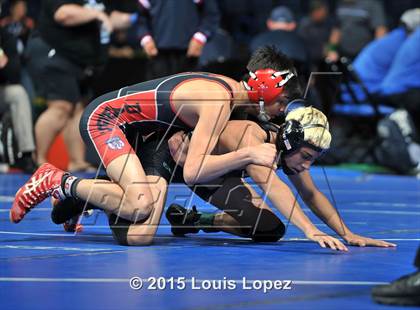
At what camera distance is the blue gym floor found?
3.82 m

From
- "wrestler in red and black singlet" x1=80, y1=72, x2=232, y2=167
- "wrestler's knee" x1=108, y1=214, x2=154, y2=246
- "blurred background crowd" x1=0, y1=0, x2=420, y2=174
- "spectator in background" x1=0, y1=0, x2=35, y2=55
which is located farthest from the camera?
"spectator in background" x1=0, y1=0, x2=35, y2=55

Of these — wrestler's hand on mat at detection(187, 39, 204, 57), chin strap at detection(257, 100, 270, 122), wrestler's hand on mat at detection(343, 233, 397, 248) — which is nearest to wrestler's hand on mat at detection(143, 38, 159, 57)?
wrestler's hand on mat at detection(187, 39, 204, 57)

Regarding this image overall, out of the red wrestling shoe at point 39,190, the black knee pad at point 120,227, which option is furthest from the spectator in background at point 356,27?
the black knee pad at point 120,227

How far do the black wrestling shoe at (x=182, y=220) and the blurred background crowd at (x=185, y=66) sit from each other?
260cm

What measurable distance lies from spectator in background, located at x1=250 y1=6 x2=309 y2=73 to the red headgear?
631 cm

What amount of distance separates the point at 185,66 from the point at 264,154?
502 cm

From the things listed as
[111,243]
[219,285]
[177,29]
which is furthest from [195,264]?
[177,29]

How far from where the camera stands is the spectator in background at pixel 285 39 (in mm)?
12031

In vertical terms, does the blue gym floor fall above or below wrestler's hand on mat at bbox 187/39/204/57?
above

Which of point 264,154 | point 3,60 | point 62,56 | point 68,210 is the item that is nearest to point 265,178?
point 264,154

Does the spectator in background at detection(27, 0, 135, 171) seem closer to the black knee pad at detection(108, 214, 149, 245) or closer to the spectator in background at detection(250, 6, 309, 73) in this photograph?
the spectator in background at detection(250, 6, 309, 73)

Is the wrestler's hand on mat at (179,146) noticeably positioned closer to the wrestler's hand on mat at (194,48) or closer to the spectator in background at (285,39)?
the wrestler's hand on mat at (194,48)

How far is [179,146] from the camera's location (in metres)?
5.82

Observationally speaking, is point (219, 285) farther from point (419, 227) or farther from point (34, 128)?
point (34, 128)
